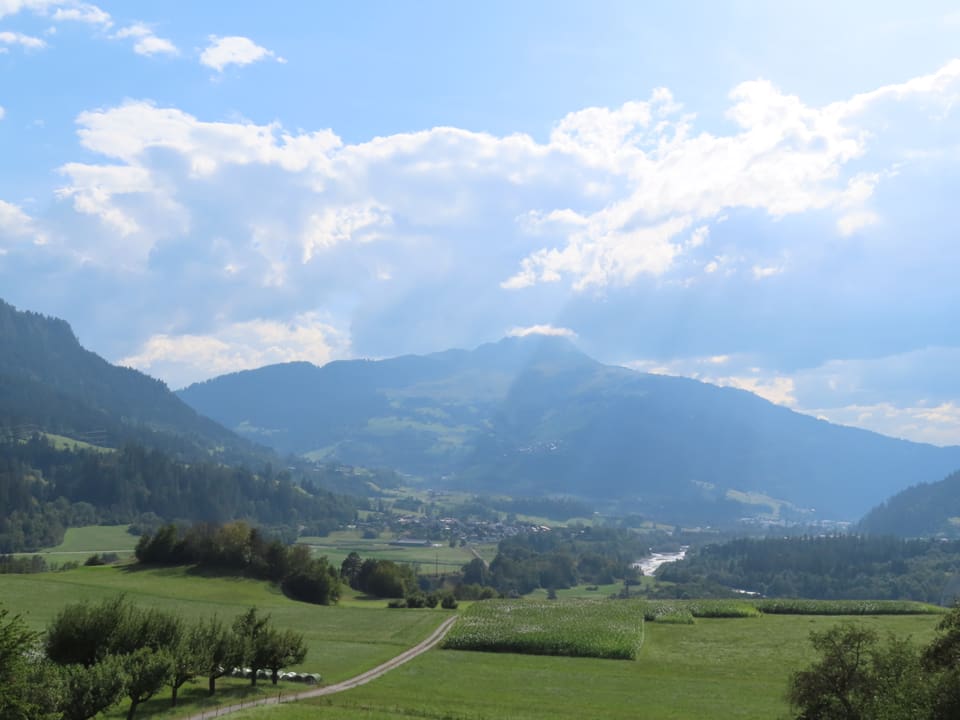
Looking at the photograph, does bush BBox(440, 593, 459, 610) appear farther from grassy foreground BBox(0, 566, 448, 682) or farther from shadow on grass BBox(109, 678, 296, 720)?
shadow on grass BBox(109, 678, 296, 720)

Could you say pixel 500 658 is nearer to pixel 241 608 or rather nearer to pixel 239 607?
pixel 241 608

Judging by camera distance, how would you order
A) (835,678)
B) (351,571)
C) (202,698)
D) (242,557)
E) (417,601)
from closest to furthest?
(835,678), (202,698), (417,601), (242,557), (351,571)

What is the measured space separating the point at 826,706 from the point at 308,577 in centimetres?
8912

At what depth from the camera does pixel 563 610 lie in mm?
95625

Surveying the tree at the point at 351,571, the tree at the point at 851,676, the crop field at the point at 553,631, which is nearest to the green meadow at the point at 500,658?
the crop field at the point at 553,631

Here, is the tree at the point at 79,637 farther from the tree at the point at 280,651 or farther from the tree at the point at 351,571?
the tree at the point at 351,571

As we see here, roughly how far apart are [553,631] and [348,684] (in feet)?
95.7

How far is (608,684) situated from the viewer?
60219mm

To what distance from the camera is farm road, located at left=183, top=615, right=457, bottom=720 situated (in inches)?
1802

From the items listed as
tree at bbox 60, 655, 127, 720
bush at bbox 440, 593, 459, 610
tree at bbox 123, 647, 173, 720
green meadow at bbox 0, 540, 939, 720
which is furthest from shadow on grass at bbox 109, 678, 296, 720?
bush at bbox 440, 593, 459, 610

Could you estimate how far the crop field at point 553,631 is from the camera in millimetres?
75188

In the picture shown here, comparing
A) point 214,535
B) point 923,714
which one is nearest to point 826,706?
point 923,714

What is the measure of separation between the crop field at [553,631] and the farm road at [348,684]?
7.37 ft

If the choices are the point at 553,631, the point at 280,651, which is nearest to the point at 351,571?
the point at 553,631
